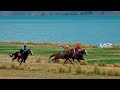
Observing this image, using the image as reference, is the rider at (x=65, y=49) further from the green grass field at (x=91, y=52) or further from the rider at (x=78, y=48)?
the rider at (x=78, y=48)

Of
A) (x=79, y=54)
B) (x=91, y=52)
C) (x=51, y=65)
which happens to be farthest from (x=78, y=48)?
(x=51, y=65)

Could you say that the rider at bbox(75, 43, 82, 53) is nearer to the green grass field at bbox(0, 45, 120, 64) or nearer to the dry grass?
the green grass field at bbox(0, 45, 120, 64)

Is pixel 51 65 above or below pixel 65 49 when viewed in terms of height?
below

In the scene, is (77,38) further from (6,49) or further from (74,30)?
(6,49)

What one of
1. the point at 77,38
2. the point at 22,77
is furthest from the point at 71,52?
the point at 22,77

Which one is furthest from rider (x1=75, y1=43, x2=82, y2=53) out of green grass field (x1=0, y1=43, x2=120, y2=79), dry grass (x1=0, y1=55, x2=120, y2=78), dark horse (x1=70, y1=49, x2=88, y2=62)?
dry grass (x1=0, y1=55, x2=120, y2=78)

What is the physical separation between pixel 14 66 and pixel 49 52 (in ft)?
2.69

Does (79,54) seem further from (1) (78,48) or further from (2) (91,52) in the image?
(2) (91,52)

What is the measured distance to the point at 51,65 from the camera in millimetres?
11336

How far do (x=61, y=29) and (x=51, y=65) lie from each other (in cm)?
85
